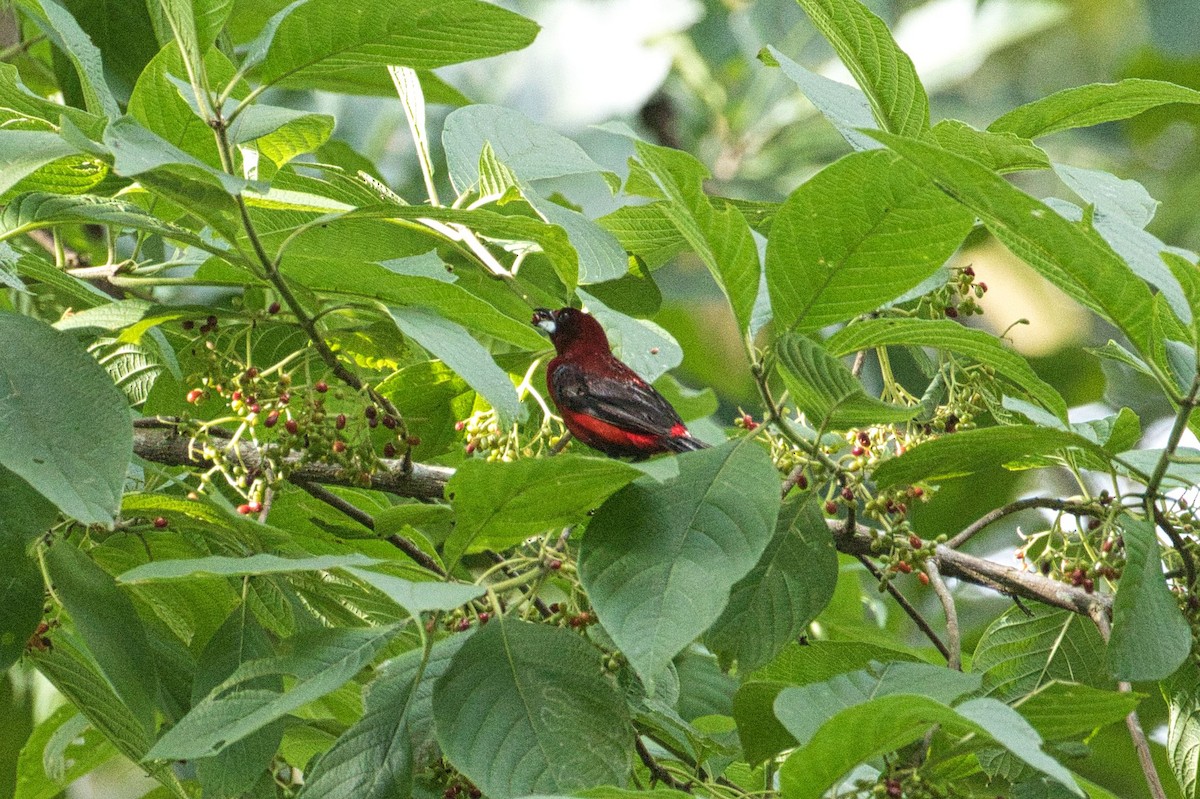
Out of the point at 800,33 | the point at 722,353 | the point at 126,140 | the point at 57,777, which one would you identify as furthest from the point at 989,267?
the point at 126,140

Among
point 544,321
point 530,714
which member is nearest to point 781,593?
point 530,714

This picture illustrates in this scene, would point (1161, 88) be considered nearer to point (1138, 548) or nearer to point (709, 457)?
point (1138, 548)

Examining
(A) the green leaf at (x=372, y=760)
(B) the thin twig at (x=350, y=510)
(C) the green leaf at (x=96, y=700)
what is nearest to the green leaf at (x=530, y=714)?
(A) the green leaf at (x=372, y=760)

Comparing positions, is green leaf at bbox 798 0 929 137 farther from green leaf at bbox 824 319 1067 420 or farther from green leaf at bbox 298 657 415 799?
green leaf at bbox 298 657 415 799

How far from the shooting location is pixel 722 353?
6.04 metres

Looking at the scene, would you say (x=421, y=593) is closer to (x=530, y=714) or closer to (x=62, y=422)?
(x=530, y=714)

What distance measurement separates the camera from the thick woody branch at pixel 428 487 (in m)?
2.05

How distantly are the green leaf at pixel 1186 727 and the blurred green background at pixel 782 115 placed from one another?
1517 mm

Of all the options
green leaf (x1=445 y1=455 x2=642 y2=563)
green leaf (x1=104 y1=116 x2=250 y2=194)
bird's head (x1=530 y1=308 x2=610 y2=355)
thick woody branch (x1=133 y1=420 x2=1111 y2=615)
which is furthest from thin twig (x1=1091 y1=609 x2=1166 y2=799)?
bird's head (x1=530 y1=308 x2=610 y2=355)

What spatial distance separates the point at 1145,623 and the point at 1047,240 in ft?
1.87

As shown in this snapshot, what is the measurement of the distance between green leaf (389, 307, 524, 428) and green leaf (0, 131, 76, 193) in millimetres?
447

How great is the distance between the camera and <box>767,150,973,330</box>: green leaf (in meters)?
1.69

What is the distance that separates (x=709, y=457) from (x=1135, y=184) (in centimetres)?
93

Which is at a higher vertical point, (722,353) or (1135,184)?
(1135,184)
